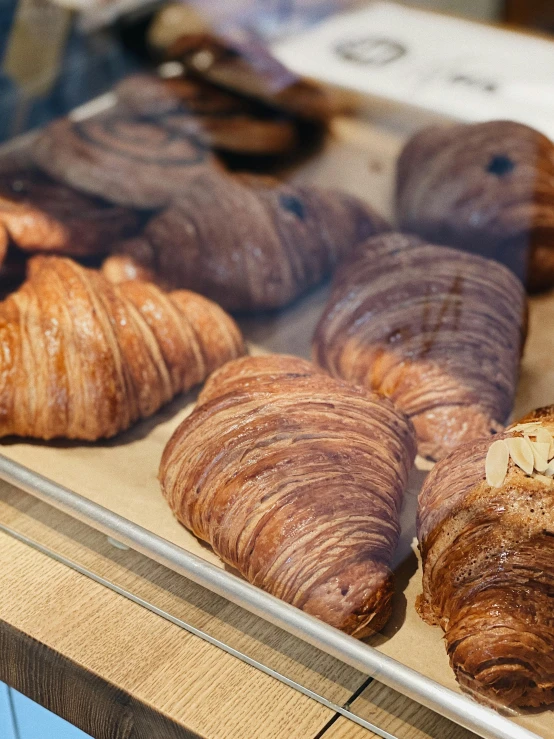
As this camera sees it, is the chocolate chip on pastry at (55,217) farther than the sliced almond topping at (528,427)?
Yes

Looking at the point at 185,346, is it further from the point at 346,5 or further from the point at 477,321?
the point at 346,5

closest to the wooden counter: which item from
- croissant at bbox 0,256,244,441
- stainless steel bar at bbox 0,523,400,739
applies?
stainless steel bar at bbox 0,523,400,739

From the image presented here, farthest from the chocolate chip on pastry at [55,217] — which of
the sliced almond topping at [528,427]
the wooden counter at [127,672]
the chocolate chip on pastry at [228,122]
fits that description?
the sliced almond topping at [528,427]

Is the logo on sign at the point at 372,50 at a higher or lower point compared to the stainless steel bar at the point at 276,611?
higher

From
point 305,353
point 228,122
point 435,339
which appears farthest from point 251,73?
point 435,339

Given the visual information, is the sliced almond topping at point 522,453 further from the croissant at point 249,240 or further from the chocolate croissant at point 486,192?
the croissant at point 249,240

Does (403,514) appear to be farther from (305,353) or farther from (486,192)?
(486,192)
